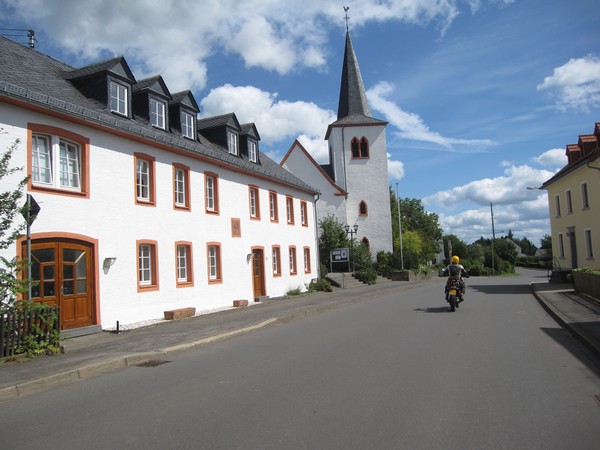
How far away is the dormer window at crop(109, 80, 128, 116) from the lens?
51.4 ft

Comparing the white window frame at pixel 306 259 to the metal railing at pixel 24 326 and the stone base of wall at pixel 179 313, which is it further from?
the metal railing at pixel 24 326

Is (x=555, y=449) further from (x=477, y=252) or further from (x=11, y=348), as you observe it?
(x=477, y=252)

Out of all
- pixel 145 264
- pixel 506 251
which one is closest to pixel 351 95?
pixel 145 264

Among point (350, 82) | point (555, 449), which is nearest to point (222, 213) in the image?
point (555, 449)

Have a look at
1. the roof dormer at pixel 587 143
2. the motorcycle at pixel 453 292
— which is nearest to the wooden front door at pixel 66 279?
the motorcycle at pixel 453 292

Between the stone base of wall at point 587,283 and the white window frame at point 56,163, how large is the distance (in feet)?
53.7

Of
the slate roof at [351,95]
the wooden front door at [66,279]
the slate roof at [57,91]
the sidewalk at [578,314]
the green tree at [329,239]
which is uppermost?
the slate roof at [351,95]

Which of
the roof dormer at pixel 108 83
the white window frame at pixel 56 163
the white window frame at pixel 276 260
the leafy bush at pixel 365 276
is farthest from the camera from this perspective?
the leafy bush at pixel 365 276

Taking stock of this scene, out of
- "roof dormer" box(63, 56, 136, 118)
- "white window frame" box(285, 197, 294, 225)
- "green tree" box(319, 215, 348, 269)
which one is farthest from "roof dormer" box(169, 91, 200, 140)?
"green tree" box(319, 215, 348, 269)

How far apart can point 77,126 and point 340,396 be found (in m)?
10.7

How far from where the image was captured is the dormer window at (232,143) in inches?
917

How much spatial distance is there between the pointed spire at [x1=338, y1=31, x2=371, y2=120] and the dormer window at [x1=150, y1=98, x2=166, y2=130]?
30310 mm

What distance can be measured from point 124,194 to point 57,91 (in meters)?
3.29

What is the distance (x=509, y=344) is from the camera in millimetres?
9648
